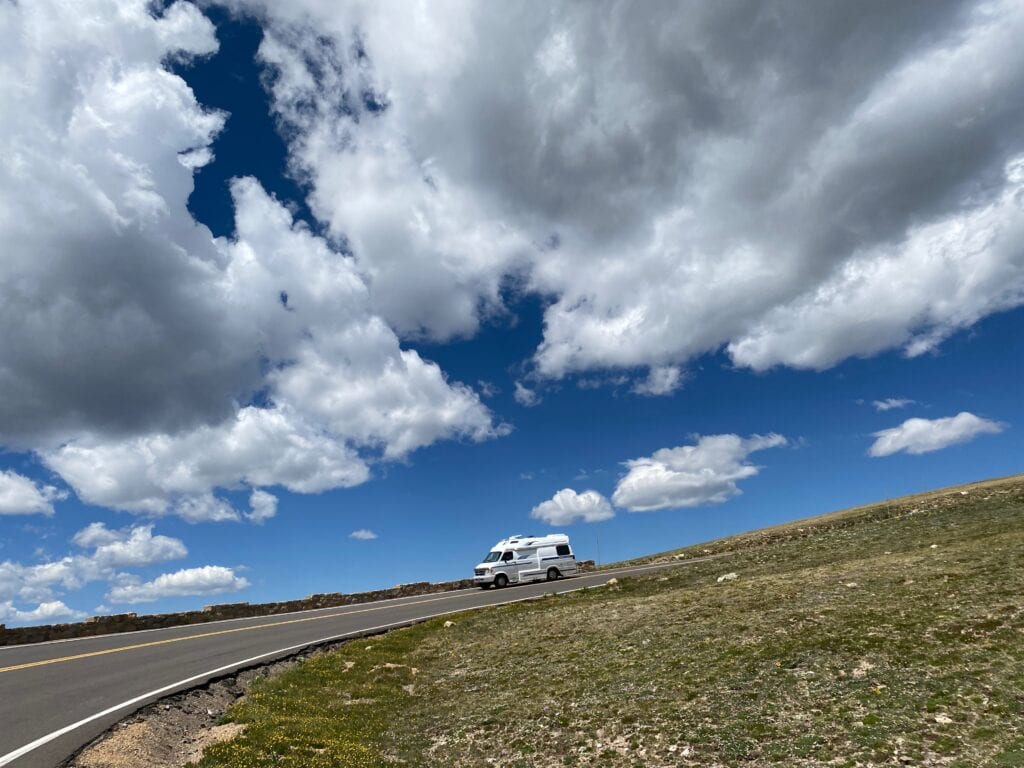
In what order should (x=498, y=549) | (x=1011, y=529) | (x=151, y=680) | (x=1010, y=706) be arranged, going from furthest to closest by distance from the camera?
(x=498, y=549), (x=1011, y=529), (x=151, y=680), (x=1010, y=706)

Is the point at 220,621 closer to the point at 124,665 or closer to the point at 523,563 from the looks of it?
the point at 124,665

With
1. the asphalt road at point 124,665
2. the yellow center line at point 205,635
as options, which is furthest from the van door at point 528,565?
the asphalt road at point 124,665

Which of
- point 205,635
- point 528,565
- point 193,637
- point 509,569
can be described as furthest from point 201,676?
point 528,565

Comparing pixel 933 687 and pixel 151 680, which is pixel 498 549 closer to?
pixel 151 680

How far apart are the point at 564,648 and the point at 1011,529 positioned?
2112 cm

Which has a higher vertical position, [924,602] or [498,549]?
[498,549]

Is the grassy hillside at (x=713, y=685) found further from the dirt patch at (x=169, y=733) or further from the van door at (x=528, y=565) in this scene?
the van door at (x=528, y=565)

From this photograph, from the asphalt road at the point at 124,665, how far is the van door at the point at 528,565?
9.51 meters

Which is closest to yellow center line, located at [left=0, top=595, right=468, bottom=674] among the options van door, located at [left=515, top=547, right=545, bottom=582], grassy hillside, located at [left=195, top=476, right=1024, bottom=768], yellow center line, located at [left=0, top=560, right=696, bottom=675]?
yellow center line, located at [left=0, top=560, right=696, bottom=675]

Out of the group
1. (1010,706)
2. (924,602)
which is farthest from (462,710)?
(924,602)

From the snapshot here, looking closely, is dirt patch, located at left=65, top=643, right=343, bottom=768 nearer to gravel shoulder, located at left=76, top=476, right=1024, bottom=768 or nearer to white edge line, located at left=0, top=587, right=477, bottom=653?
gravel shoulder, located at left=76, top=476, right=1024, bottom=768

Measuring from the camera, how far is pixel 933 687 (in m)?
10.8

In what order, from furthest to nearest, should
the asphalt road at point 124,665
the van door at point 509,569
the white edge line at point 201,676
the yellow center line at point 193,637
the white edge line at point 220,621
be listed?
the van door at point 509,569 < the white edge line at point 220,621 < the yellow center line at point 193,637 < the asphalt road at point 124,665 < the white edge line at point 201,676

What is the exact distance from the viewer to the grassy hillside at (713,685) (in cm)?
993
